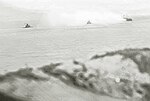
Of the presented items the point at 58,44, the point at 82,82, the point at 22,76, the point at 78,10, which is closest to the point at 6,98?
the point at 22,76

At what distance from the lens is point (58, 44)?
36.1 feet

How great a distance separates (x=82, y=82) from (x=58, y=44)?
303cm

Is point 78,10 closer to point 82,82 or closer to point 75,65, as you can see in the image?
point 75,65

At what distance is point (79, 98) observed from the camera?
805cm

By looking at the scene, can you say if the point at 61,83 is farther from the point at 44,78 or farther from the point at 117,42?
the point at 117,42

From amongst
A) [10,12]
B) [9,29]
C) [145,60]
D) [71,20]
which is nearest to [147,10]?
[71,20]

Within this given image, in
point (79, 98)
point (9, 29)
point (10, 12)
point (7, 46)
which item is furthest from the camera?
point (10, 12)

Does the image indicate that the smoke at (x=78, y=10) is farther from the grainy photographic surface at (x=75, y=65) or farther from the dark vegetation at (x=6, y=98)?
the dark vegetation at (x=6, y=98)

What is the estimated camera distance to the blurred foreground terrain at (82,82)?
804cm

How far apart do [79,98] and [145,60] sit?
2.36 metres

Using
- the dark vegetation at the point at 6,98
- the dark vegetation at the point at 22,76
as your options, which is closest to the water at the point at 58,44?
the dark vegetation at the point at 22,76

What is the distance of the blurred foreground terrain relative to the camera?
8039 millimetres

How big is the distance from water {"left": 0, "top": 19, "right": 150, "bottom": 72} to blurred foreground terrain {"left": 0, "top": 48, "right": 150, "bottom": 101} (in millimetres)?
569

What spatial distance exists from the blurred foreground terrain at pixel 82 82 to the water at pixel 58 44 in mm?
569
